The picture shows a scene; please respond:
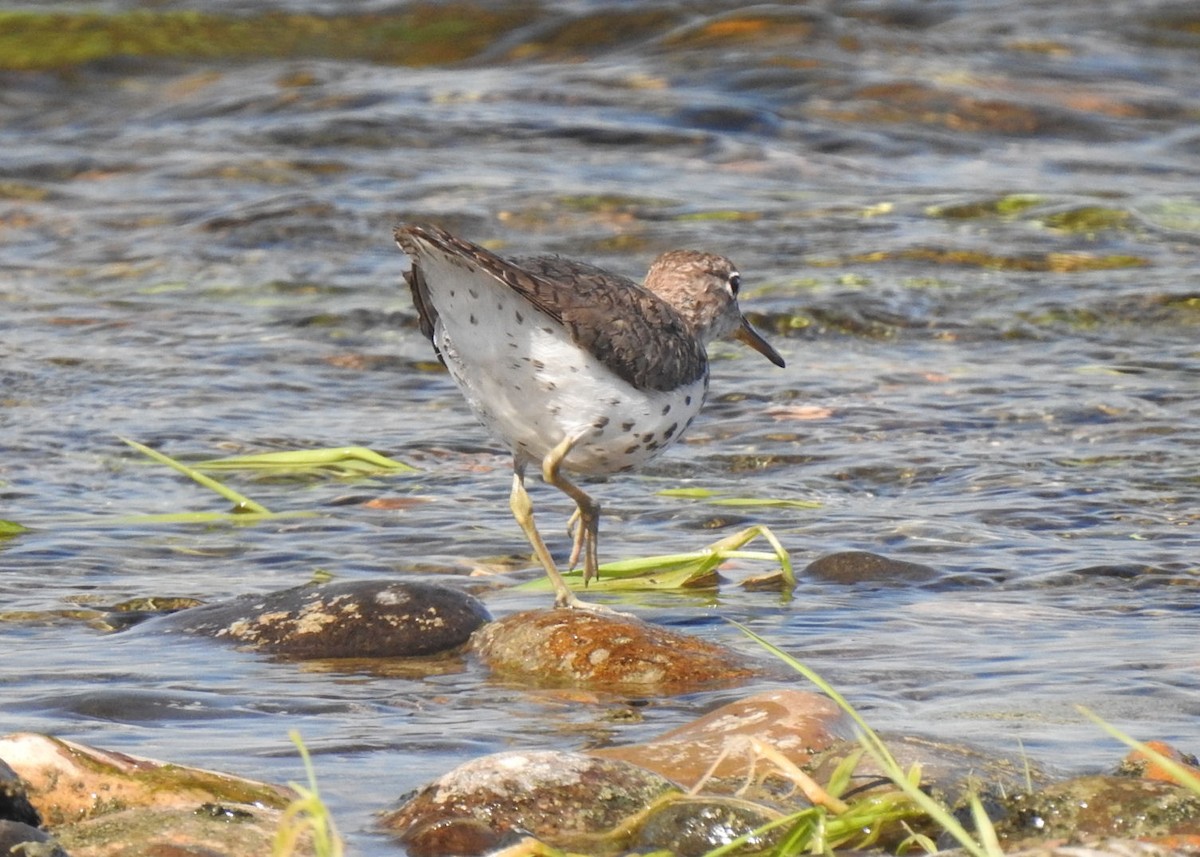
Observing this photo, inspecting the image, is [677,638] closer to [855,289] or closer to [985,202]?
[855,289]

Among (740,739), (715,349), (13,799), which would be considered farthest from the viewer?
(715,349)

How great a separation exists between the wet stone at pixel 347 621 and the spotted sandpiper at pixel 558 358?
40cm

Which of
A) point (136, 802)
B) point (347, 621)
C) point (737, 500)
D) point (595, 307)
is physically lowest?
point (737, 500)

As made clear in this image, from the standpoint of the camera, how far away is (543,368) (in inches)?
214

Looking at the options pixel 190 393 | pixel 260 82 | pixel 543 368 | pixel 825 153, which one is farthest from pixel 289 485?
pixel 260 82

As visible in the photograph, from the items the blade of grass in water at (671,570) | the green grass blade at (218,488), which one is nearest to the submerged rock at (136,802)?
the blade of grass in water at (671,570)

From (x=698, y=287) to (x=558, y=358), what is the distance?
1498 millimetres

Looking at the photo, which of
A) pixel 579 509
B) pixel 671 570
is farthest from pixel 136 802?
pixel 671 570

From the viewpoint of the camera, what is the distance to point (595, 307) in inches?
216

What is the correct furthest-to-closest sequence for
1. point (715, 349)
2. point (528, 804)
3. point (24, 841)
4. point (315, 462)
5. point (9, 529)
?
point (715, 349) → point (315, 462) → point (9, 529) → point (528, 804) → point (24, 841)

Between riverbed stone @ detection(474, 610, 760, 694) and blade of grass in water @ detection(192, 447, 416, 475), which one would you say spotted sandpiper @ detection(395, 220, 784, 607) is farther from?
blade of grass in water @ detection(192, 447, 416, 475)

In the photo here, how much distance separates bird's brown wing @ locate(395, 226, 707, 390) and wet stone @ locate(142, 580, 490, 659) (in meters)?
0.84

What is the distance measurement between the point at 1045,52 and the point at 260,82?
6.80 meters

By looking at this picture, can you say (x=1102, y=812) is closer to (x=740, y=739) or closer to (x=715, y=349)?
(x=740, y=739)
